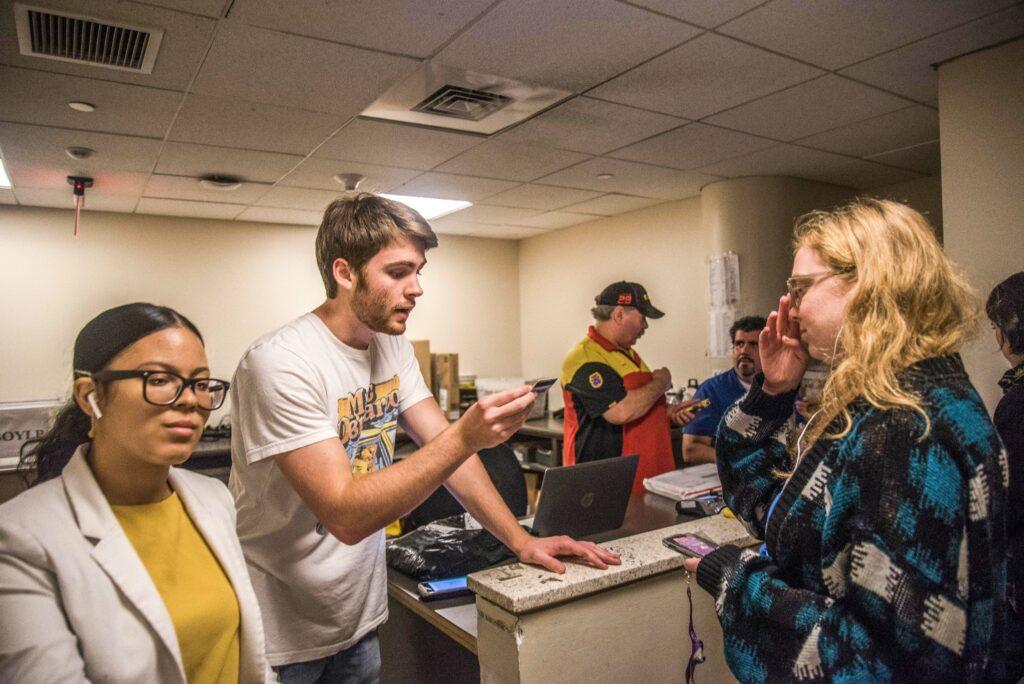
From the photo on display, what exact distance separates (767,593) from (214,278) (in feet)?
15.1

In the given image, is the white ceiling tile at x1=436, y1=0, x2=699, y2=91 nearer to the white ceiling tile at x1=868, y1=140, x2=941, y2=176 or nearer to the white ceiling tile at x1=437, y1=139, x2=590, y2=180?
the white ceiling tile at x1=437, y1=139, x2=590, y2=180

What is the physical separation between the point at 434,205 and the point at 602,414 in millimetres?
2212

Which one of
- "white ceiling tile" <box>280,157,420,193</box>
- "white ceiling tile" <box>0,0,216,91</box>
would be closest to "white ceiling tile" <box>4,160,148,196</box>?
"white ceiling tile" <box>280,157,420,193</box>

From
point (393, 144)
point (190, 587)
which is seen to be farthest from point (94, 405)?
point (393, 144)

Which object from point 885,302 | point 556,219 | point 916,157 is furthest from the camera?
point 556,219

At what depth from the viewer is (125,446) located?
41.4 inches

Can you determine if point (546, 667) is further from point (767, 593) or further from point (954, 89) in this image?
point (954, 89)

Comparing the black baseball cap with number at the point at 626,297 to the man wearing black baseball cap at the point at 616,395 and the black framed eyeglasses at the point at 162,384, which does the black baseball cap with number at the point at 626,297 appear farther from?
the black framed eyeglasses at the point at 162,384

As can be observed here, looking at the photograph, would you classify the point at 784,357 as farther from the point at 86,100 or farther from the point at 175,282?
the point at 175,282

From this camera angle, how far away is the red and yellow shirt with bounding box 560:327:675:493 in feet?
9.50

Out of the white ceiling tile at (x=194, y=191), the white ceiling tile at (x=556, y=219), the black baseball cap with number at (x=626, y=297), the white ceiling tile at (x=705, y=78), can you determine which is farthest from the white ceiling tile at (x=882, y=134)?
the white ceiling tile at (x=194, y=191)

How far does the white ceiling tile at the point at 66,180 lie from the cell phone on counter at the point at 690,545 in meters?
3.23

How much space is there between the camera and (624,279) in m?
5.09

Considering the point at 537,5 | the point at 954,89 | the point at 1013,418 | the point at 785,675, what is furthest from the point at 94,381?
the point at 954,89
